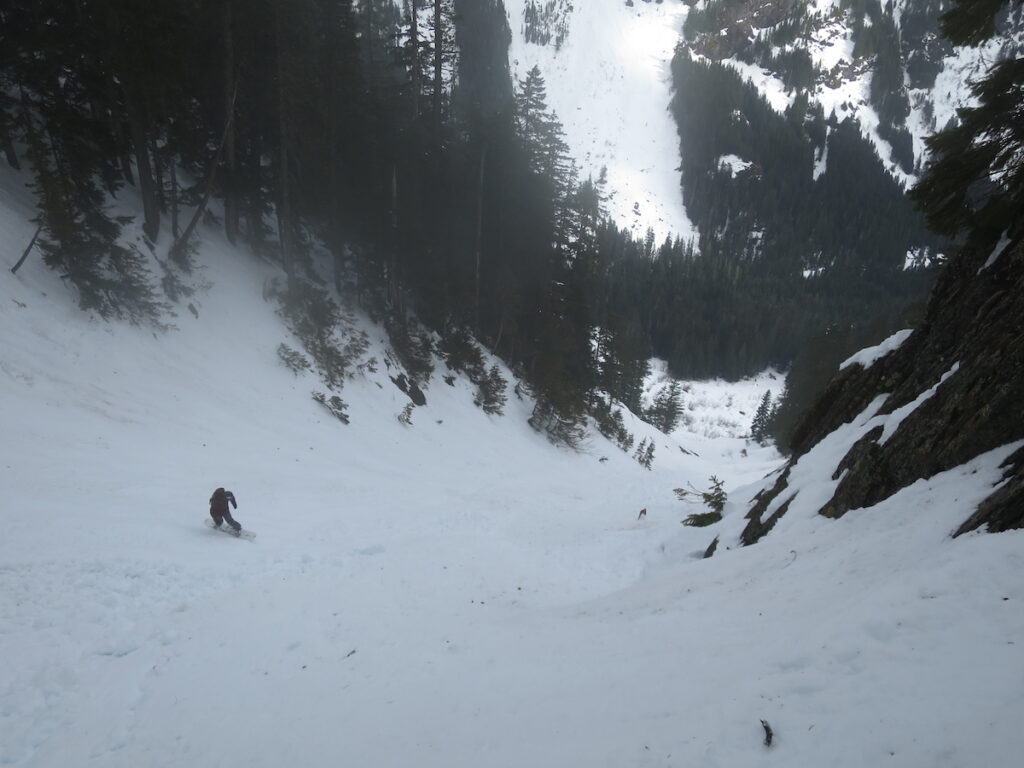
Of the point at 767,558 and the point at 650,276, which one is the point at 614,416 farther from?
the point at 650,276

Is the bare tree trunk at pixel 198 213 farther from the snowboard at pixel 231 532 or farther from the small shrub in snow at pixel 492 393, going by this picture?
the small shrub in snow at pixel 492 393

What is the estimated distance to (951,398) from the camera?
673cm

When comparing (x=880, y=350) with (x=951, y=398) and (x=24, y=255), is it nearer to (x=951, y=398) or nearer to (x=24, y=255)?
(x=951, y=398)

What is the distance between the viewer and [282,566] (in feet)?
33.7

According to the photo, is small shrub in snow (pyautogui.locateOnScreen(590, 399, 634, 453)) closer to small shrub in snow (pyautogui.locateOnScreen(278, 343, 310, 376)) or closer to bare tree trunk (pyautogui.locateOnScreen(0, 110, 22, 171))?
small shrub in snow (pyautogui.locateOnScreen(278, 343, 310, 376))

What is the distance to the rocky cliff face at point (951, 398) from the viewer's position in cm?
572

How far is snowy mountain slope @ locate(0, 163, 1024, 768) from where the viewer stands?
3.80 meters

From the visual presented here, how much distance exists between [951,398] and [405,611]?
353 inches

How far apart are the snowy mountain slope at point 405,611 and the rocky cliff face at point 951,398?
382 millimetres

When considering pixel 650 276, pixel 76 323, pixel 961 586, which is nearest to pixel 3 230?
pixel 76 323

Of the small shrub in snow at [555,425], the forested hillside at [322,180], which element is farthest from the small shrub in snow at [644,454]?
the small shrub in snow at [555,425]

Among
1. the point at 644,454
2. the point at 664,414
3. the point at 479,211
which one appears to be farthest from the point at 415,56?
the point at 664,414

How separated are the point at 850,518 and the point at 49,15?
25756mm

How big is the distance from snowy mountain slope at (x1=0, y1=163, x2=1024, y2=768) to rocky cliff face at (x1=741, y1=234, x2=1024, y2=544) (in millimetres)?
382
